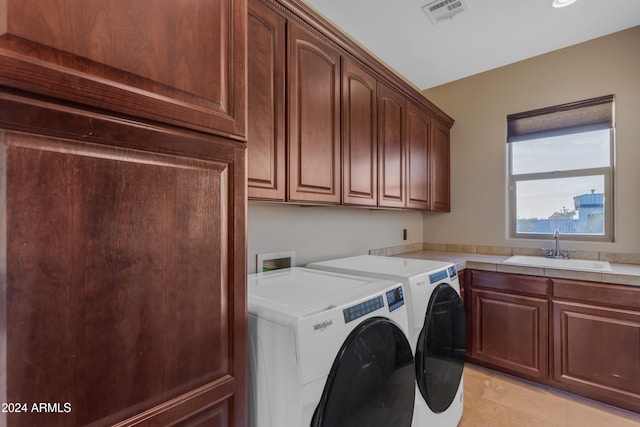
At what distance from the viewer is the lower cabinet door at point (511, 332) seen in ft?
6.96

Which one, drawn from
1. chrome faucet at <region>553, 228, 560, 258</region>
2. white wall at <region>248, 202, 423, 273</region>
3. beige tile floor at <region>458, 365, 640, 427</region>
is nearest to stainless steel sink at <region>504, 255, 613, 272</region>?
chrome faucet at <region>553, 228, 560, 258</region>

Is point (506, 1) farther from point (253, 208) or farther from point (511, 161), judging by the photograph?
point (253, 208)

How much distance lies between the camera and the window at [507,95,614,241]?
2.42 metres

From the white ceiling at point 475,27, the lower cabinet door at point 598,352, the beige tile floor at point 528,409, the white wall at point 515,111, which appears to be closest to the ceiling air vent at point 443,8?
the white ceiling at point 475,27

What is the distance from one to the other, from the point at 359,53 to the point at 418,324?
Answer: 151 centimetres

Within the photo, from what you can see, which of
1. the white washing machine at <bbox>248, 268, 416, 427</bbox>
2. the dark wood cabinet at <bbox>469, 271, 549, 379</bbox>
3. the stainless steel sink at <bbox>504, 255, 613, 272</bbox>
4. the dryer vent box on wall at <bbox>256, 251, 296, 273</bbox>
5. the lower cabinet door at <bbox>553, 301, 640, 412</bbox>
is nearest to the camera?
the white washing machine at <bbox>248, 268, 416, 427</bbox>

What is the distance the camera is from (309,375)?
813 millimetres

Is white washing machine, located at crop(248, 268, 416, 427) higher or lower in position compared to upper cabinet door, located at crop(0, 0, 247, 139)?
lower

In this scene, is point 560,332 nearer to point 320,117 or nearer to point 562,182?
point 562,182

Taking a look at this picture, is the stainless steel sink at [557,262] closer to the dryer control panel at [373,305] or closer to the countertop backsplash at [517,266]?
the countertop backsplash at [517,266]

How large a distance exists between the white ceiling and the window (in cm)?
54

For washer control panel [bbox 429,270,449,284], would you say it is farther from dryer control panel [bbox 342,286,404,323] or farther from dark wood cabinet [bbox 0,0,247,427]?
dark wood cabinet [bbox 0,0,247,427]

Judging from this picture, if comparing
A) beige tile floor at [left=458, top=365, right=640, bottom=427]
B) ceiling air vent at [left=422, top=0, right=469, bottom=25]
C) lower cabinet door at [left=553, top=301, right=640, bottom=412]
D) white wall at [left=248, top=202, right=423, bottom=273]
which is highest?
ceiling air vent at [left=422, top=0, right=469, bottom=25]

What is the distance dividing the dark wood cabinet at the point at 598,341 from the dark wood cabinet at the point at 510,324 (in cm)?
8
